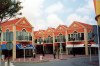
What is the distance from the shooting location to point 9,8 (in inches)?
849

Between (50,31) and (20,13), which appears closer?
(20,13)

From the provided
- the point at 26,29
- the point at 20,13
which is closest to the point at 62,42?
the point at 26,29

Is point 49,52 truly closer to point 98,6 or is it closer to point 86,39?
point 86,39

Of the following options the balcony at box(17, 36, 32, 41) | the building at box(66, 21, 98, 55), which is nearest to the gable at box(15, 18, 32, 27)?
the balcony at box(17, 36, 32, 41)

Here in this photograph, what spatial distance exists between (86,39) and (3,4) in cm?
4183

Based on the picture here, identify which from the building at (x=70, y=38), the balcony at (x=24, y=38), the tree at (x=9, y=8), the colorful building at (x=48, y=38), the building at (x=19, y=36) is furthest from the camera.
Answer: the building at (x=70, y=38)

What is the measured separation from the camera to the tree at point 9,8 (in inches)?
815

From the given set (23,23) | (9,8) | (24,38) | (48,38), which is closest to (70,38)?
(48,38)

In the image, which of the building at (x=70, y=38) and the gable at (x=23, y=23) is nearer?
the gable at (x=23, y=23)

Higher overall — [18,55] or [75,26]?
[75,26]

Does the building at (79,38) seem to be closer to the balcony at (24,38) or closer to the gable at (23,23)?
the balcony at (24,38)

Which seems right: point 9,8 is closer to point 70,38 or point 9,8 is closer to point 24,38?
point 24,38

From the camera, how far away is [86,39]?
60.0 meters

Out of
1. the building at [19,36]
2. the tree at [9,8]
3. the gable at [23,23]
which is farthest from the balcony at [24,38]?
the tree at [9,8]
